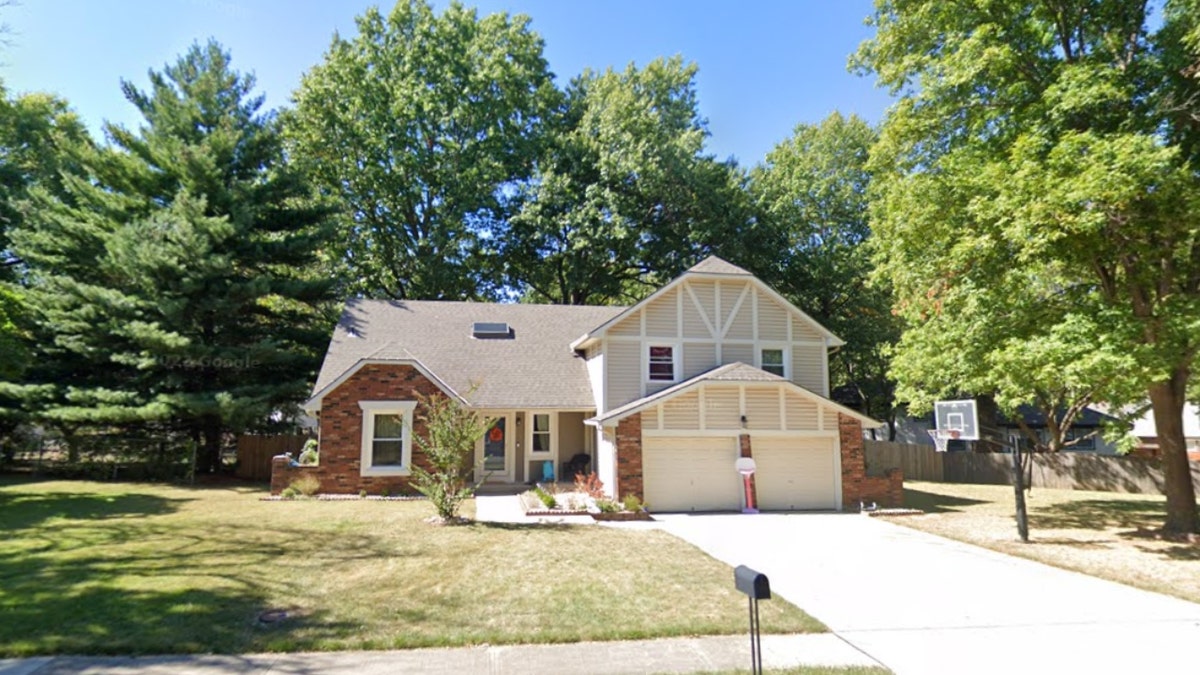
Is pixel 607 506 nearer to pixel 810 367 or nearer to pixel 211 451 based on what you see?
pixel 810 367

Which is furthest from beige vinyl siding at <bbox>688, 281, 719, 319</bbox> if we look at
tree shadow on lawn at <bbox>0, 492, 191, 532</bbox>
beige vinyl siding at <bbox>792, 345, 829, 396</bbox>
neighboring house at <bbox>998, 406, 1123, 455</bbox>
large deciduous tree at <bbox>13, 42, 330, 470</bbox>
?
neighboring house at <bbox>998, 406, 1123, 455</bbox>

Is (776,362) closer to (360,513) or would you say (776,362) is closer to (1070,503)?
(1070,503)

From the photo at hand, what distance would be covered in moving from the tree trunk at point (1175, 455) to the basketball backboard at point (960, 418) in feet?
10.9

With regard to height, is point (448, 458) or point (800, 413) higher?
point (800, 413)

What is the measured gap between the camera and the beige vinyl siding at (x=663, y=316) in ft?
63.2

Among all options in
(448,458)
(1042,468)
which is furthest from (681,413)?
(1042,468)

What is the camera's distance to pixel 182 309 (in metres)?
20.2

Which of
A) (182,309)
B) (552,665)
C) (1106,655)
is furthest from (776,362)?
→ (182,309)

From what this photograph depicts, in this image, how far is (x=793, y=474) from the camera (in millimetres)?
17484

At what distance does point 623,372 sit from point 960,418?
8.93m

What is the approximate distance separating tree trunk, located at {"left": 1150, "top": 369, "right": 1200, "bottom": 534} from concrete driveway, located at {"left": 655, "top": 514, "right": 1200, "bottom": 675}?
4567 mm

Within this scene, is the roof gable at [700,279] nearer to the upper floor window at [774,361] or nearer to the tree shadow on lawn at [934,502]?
the upper floor window at [774,361]

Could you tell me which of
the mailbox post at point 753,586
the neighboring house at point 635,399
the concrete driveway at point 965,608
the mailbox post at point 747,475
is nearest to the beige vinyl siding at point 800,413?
the neighboring house at point 635,399

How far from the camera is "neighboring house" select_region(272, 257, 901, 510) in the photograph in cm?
1695
